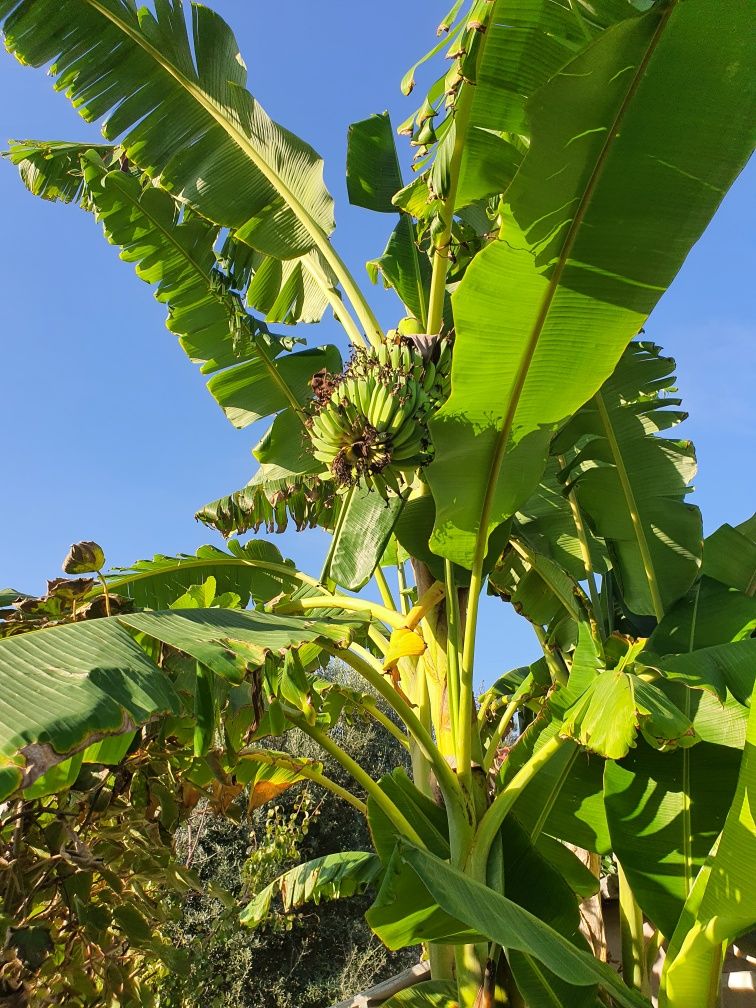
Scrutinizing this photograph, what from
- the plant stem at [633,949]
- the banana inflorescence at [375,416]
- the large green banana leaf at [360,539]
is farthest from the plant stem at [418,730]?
the plant stem at [633,949]

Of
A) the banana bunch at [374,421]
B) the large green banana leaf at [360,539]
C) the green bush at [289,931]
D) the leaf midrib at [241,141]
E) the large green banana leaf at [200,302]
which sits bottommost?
the green bush at [289,931]

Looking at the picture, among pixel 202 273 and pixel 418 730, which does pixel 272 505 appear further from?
pixel 418 730

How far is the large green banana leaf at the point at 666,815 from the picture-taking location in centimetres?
254

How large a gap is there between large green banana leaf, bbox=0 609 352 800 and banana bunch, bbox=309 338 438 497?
2.43ft

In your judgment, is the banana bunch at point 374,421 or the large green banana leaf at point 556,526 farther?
the large green banana leaf at point 556,526

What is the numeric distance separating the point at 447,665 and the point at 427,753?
1.19ft

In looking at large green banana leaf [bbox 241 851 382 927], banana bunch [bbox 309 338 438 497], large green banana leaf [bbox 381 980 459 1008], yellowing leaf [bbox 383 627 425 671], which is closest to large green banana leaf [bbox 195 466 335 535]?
banana bunch [bbox 309 338 438 497]

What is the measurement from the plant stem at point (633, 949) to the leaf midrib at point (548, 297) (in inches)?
63.6

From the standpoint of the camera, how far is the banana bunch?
7.65 feet

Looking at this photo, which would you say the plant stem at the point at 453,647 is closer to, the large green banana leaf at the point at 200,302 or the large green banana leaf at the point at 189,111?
the large green banana leaf at the point at 200,302

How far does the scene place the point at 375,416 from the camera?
2.32 metres

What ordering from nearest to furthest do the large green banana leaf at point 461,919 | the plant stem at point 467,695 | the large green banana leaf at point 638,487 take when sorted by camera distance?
the large green banana leaf at point 461,919, the plant stem at point 467,695, the large green banana leaf at point 638,487

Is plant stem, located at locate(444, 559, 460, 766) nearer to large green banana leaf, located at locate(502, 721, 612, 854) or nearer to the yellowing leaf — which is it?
the yellowing leaf

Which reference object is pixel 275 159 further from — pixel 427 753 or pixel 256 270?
pixel 427 753
